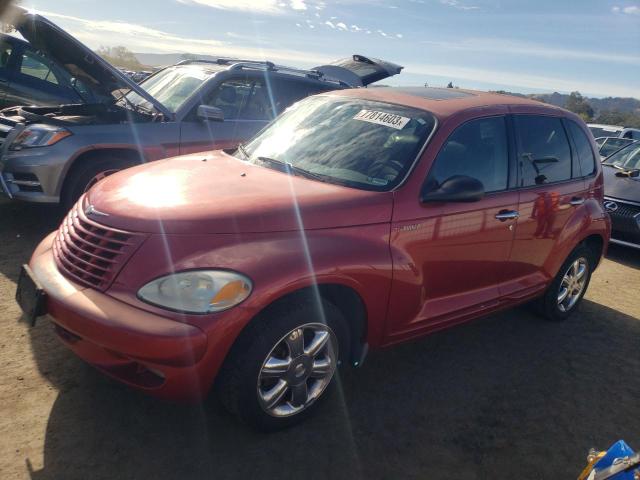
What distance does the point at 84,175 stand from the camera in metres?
5.16

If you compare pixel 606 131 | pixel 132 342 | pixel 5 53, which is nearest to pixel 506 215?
pixel 132 342

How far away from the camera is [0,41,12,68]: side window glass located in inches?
299

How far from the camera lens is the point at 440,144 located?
10.8 ft

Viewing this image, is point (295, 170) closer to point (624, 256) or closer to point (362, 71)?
point (362, 71)

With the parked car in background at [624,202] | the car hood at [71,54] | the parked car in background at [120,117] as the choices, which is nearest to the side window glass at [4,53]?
the parked car in background at [120,117]

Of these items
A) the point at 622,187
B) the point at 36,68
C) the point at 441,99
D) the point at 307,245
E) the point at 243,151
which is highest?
the point at 441,99

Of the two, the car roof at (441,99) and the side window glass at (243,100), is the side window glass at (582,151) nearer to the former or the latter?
the car roof at (441,99)

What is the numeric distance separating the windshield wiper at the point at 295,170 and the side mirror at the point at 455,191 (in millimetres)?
602

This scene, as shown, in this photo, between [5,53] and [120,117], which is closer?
[120,117]

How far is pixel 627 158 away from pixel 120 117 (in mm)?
7480

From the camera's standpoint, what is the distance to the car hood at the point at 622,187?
7363mm

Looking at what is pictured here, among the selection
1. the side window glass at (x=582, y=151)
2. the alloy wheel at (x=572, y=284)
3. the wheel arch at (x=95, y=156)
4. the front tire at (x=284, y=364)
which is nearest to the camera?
the front tire at (x=284, y=364)

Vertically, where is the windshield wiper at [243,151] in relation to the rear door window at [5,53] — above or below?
above

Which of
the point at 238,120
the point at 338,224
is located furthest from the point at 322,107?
the point at 238,120
